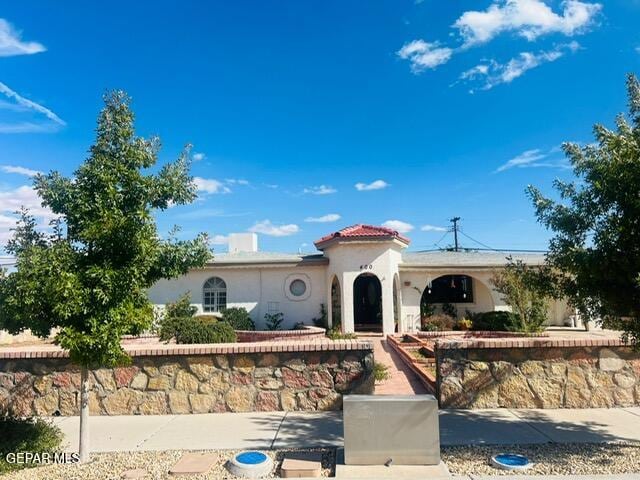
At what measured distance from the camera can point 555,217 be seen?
6414mm

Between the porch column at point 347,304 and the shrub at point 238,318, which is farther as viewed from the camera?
the shrub at point 238,318

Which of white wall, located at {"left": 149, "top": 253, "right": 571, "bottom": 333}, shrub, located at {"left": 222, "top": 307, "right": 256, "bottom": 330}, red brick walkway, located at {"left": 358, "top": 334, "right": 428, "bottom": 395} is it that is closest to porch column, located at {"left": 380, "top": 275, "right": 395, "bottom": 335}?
white wall, located at {"left": 149, "top": 253, "right": 571, "bottom": 333}

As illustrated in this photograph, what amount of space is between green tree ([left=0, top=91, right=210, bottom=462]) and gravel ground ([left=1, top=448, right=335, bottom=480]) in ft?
0.96

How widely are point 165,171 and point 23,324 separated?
8.31 feet

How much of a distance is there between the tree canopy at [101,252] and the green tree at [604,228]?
4929mm

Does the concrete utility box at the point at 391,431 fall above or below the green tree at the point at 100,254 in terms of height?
below

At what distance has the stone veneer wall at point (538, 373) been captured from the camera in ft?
25.9

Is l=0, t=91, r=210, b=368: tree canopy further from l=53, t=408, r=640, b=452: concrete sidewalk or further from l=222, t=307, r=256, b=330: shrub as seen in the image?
l=222, t=307, r=256, b=330: shrub

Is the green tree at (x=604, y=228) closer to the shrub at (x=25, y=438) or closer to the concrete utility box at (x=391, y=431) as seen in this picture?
the concrete utility box at (x=391, y=431)

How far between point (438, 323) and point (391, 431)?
1631 cm

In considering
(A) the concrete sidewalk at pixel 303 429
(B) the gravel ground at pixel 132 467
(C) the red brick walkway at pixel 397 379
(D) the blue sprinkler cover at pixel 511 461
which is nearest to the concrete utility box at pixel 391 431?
(B) the gravel ground at pixel 132 467

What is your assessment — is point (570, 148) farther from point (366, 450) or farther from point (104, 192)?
point (104, 192)

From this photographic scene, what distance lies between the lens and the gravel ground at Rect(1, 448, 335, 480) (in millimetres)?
5270

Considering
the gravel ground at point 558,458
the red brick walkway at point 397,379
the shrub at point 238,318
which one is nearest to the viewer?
the gravel ground at point 558,458
